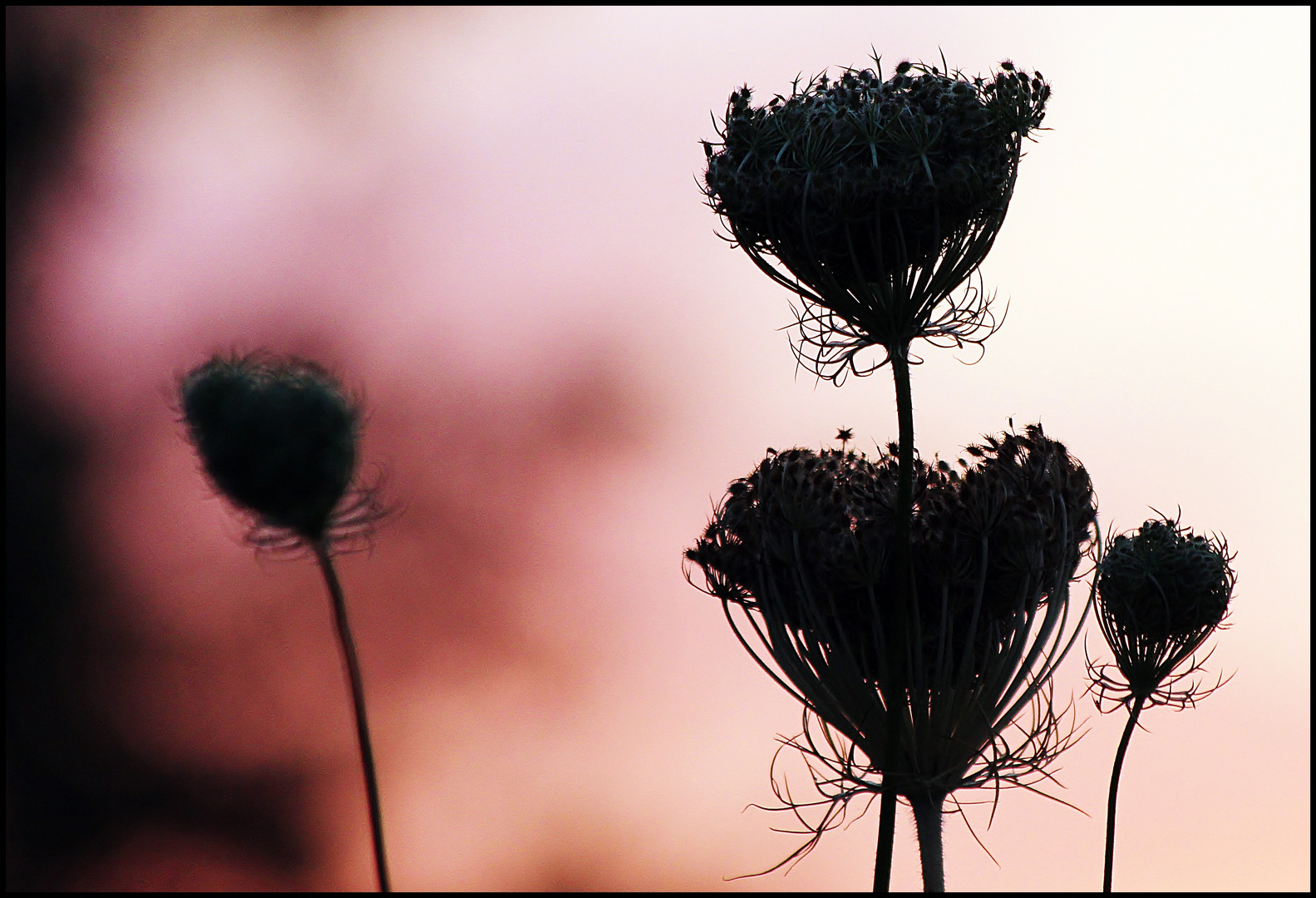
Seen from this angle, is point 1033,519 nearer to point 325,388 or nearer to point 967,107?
point 967,107

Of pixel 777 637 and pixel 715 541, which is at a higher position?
pixel 715 541

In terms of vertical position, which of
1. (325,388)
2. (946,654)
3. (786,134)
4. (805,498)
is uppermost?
(786,134)

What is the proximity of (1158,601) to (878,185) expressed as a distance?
291 cm

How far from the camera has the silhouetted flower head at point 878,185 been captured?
4.89 m

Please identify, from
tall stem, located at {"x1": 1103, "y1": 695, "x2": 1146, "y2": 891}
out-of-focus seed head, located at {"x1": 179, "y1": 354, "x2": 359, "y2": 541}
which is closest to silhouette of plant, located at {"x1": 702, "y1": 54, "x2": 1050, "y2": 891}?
tall stem, located at {"x1": 1103, "y1": 695, "x2": 1146, "y2": 891}

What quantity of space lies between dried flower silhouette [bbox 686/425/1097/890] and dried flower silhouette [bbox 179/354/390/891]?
2025 mm

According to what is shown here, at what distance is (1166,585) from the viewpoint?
19.3 ft

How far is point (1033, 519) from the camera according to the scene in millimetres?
5574

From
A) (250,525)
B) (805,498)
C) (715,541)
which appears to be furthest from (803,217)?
(250,525)

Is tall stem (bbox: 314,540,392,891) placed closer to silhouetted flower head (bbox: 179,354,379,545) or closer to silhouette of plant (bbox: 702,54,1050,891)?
silhouetted flower head (bbox: 179,354,379,545)

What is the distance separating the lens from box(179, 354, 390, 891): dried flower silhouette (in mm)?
5332

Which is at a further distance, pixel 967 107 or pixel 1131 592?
pixel 1131 592

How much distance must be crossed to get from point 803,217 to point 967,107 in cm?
97

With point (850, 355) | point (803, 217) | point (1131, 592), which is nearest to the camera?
point (803, 217)
